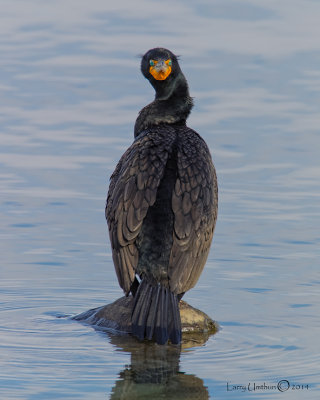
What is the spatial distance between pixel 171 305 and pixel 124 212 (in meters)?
0.81

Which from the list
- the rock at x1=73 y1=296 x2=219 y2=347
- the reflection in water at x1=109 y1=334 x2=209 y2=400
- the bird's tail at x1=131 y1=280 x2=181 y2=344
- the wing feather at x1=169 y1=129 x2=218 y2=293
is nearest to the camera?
the reflection in water at x1=109 y1=334 x2=209 y2=400

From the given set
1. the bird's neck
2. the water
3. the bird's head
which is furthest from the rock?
the bird's head

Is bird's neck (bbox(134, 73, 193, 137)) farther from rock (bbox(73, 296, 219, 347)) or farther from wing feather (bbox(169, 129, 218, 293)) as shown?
rock (bbox(73, 296, 219, 347))

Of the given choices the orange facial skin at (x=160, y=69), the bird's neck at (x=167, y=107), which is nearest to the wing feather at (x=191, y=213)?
the bird's neck at (x=167, y=107)

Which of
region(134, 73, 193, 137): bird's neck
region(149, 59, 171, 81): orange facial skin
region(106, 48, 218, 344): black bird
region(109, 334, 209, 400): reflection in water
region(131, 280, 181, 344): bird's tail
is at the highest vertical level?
region(149, 59, 171, 81): orange facial skin

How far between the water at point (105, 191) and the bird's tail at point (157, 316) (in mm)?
149

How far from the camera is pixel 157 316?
8039 millimetres

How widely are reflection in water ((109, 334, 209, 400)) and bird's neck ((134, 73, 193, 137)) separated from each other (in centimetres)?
201

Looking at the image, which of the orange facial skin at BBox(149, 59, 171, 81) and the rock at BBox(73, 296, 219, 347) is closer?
the rock at BBox(73, 296, 219, 347)

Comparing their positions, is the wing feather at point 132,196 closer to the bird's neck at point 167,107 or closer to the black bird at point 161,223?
the black bird at point 161,223

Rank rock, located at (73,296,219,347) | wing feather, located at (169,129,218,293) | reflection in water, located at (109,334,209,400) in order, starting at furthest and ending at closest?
1. rock, located at (73,296,219,347)
2. wing feather, located at (169,129,218,293)
3. reflection in water, located at (109,334,209,400)

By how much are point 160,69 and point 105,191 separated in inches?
115

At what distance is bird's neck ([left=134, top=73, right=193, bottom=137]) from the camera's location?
31.3 ft

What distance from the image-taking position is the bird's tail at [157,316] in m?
8.01
